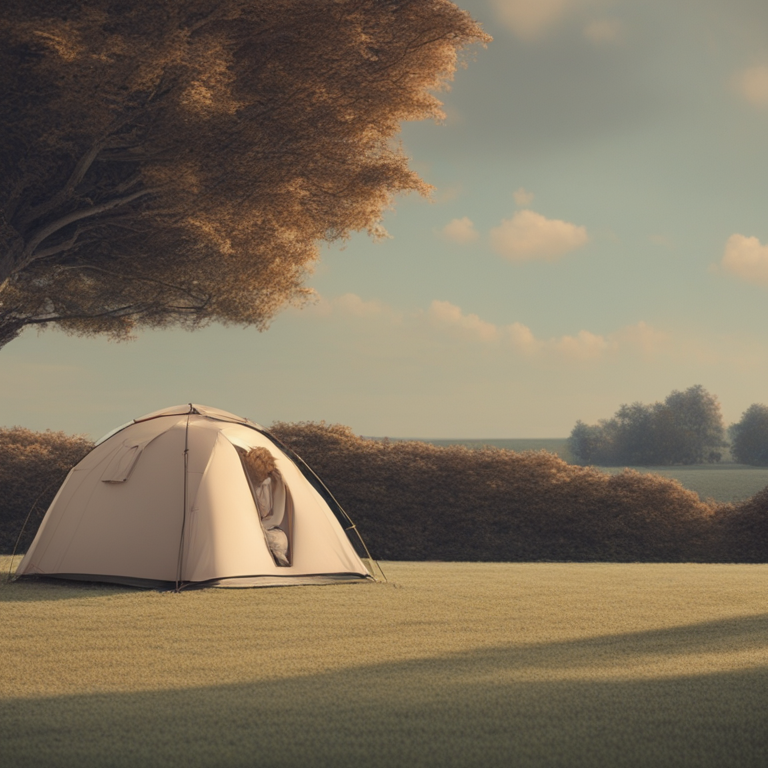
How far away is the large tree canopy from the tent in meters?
4.02

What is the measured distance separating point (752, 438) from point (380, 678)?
55.0 metres

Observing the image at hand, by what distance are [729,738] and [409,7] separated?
11.9m

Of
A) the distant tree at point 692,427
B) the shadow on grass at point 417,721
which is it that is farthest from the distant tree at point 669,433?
the shadow on grass at point 417,721

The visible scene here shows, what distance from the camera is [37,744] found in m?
4.31

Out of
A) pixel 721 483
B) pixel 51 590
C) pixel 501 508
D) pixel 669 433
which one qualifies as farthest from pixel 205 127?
pixel 669 433

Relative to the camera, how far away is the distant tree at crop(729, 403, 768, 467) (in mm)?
55156

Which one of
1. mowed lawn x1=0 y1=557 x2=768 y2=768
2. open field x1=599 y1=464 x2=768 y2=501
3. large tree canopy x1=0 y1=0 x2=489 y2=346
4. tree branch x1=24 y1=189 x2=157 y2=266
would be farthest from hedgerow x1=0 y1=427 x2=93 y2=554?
open field x1=599 y1=464 x2=768 y2=501

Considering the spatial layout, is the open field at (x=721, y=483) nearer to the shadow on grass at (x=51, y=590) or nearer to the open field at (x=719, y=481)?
the open field at (x=719, y=481)

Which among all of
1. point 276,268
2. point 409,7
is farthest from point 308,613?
point 409,7

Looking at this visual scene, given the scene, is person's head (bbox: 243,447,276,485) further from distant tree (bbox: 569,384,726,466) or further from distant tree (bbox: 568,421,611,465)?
distant tree (bbox: 568,421,611,465)

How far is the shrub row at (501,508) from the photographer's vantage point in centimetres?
1662

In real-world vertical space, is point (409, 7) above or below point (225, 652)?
above

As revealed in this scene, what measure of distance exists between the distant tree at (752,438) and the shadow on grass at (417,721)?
5326cm

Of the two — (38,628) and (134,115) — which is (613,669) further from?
(134,115)
